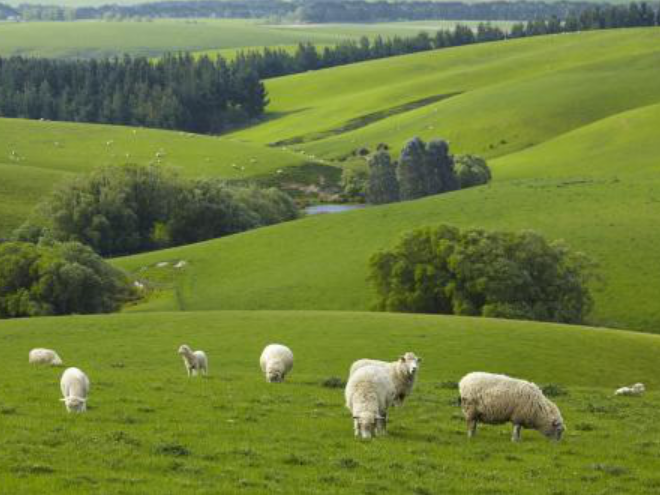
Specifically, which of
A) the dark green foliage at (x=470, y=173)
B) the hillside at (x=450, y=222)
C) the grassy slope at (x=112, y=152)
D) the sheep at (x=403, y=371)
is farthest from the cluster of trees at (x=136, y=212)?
the sheep at (x=403, y=371)

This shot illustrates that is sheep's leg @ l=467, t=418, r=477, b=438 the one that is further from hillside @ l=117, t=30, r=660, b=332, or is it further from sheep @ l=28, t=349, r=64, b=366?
hillside @ l=117, t=30, r=660, b=332

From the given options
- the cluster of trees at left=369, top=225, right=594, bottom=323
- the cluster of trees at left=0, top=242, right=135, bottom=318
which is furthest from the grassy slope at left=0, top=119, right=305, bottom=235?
the cluster of trees at left=369, top=225, right=594, bottom=323

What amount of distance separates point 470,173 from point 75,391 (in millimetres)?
102024

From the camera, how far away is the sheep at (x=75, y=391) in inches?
A: 964

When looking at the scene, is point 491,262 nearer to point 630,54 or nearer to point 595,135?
point 595,135

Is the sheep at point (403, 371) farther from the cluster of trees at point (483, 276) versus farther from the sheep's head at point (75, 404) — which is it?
the cluster of trees at point (483, 276)

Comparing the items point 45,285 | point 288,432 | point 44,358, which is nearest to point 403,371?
point 288,432

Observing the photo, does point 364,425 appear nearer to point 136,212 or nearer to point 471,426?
point 471,426

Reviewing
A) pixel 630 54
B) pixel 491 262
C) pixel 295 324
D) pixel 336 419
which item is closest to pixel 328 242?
pixel 491 262

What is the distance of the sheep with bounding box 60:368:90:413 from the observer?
24.5 m

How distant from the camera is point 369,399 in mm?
23328

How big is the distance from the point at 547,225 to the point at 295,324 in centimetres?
3808

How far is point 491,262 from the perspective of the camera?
6328 centimetres

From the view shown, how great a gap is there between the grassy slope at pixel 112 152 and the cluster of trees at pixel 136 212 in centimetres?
2151
